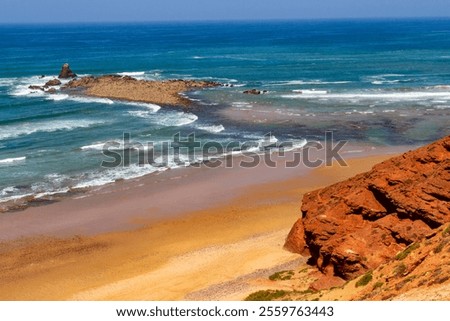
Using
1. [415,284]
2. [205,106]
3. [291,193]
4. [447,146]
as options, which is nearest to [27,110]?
[205,106]

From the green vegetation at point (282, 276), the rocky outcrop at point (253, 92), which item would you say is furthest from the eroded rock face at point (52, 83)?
the green vegetation at point (282, 276)

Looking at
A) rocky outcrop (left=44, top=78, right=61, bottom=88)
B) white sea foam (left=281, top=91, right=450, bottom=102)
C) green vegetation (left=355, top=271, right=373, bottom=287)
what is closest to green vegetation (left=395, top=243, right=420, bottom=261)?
green vegetation (left=355, top=271, right=373, bottom=287)

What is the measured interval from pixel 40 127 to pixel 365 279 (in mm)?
43518

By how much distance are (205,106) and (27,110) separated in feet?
68.4

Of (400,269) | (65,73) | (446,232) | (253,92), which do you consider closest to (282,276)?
(400,269)

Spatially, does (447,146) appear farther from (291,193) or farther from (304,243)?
(291,193)

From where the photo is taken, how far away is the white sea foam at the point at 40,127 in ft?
174

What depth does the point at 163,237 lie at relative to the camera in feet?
103

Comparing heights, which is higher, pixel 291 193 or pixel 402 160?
pixel 402 160

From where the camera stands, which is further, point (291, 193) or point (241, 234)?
point (291, 193)

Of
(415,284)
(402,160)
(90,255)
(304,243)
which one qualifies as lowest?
(90,255)

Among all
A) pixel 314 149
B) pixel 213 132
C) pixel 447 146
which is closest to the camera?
pixel 447 146

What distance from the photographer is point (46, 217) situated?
112 ft

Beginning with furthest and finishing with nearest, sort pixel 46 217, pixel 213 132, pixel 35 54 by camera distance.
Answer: pixel 35 54, pixel 213 132, pixel 46 217
